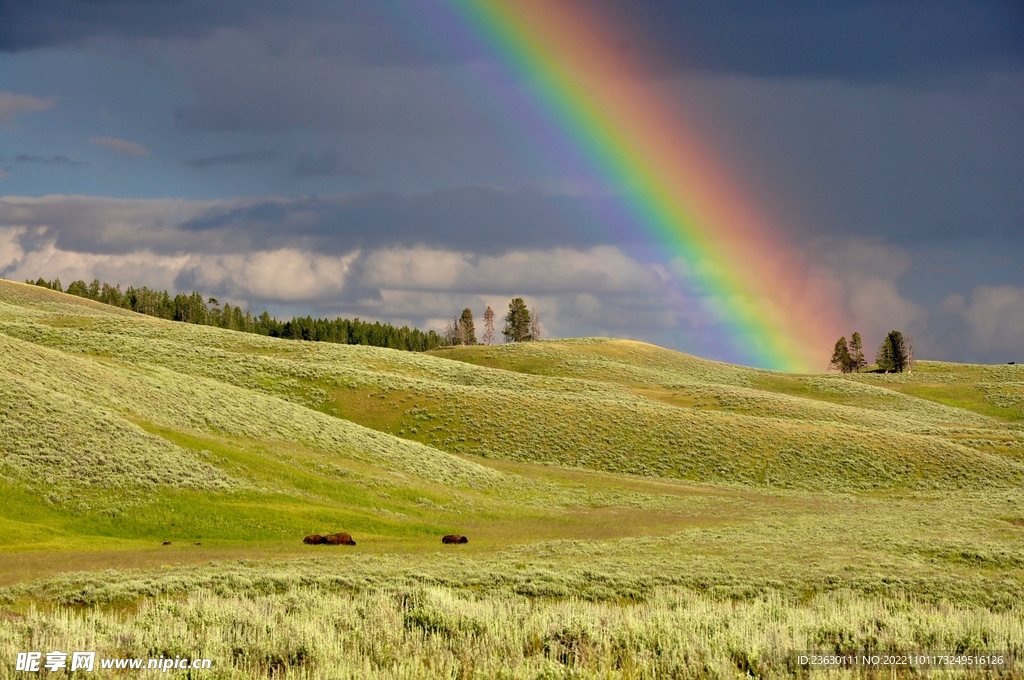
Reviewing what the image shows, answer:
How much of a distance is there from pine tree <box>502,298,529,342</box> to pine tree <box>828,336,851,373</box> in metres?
65.9

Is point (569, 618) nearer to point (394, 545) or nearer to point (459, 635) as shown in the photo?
point (459, 635)

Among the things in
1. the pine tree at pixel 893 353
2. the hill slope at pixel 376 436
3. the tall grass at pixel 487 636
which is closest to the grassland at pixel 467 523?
the tall grass at pixel 487 636

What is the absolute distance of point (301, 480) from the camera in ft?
136

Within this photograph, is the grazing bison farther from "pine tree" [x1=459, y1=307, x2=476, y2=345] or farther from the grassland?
"pine tree" [x1=459, y1=307, x2=476, y2=345]

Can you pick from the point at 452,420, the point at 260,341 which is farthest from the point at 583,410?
the point at 260,341

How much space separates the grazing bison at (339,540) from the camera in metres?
31.9

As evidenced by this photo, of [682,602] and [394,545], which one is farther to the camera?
[394,545]

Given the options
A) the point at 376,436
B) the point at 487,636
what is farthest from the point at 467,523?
the point at 487,636

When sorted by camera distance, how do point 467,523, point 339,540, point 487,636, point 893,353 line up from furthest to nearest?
point 893,353 < point 467,523 < point 339,540 < point 487,636

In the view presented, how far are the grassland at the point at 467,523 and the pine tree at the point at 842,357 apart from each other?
90.0 metres

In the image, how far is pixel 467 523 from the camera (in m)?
41.2

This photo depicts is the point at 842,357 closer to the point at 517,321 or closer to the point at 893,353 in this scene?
the point at 893,353

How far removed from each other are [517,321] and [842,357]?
69.3 meters

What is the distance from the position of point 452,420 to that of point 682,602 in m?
51.3
